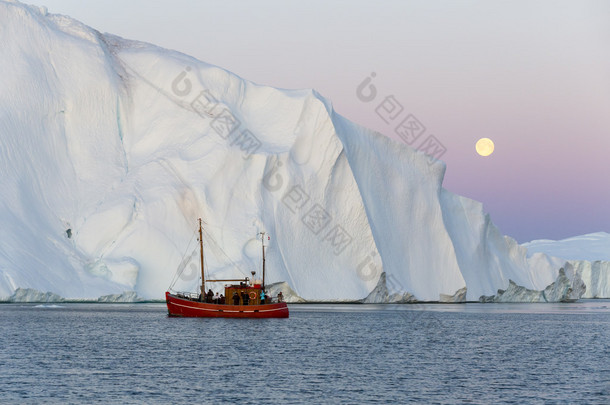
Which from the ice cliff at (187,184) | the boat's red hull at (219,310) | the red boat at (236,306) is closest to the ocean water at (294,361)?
the boat's red hull at (219,310)

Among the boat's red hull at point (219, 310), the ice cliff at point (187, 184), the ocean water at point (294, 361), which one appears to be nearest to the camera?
the ocean water at point (294, 361)

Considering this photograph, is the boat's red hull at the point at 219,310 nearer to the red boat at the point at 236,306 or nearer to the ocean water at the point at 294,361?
the red boat at the point at 236,306

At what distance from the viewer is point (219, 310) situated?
57.6 meters

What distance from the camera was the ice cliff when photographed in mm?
68688

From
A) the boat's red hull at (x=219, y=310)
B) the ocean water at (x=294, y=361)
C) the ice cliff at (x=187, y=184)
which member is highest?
the ice cliff at (x=187, y=184)

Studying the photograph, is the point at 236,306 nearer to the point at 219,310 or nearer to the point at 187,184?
the point at 219,310

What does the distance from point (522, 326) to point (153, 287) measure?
28.7 metres

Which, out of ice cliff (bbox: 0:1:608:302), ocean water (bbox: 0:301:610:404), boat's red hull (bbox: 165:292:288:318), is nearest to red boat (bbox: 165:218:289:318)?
boat's red hull (bbox: 165:292:288:318)

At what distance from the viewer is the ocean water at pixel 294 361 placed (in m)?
25.7

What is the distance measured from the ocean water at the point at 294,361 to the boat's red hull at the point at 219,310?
1.01m

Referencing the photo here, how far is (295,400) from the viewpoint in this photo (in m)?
24.8

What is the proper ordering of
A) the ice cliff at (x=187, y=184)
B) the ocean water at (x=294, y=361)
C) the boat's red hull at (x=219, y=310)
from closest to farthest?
the ocean water at (x=294, y=361), the boat's red hull at (x=219, y=310), the ice cliff at (x=187, y=184)

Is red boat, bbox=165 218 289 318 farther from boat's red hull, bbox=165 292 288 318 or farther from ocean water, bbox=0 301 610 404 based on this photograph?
ocean water, bbox=0 301 610 404

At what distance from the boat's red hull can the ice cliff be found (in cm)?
909
